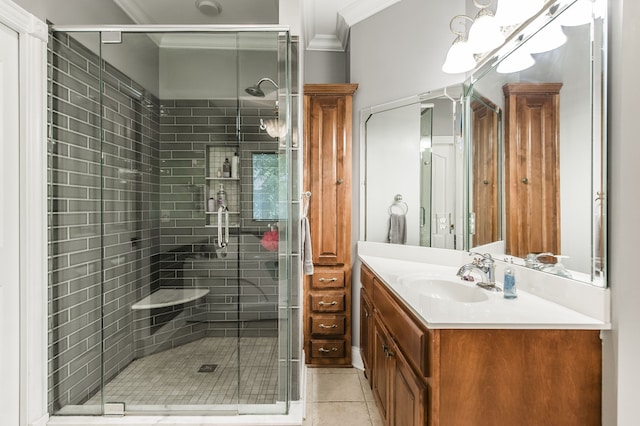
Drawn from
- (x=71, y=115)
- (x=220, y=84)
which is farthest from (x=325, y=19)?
(x=71, y=115)

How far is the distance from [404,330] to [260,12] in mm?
2605

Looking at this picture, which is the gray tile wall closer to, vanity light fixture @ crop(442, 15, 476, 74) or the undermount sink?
the undermount sink

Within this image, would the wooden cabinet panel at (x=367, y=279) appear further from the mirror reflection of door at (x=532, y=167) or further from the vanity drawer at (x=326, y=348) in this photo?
the mirror reflection of door at (x=532, y=167)

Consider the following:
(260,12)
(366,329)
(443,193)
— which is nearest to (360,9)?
(260,12)

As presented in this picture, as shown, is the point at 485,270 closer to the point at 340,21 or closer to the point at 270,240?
the point at 270,240

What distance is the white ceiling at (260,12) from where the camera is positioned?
A: 7.75ft

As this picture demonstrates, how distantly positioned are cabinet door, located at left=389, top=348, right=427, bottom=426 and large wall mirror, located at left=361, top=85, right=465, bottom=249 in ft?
3.22

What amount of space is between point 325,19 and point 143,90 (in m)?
1.56

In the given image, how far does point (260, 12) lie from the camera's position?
8.30 ft

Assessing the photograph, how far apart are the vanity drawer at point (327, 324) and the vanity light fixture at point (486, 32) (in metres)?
1.99

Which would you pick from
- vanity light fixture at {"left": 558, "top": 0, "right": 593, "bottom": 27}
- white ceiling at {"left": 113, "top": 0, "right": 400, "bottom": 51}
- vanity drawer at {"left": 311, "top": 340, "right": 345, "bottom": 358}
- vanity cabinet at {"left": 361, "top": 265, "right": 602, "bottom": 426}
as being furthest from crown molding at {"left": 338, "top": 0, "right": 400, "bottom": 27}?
vanity drawer at {"left": 311, "top": 340, "right": 345, "bottom": 358}
